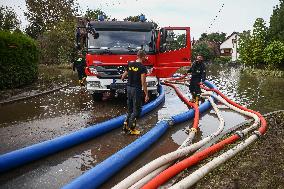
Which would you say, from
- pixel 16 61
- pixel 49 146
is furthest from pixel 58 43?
pixel 49 146

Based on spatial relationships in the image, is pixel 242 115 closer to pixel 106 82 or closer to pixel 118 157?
pixel 106 82

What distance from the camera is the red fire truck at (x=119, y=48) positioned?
1110 cm

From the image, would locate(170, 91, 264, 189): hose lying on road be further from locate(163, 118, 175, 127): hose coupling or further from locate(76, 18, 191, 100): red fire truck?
locate(76, 18, 191, 100): red fire truck

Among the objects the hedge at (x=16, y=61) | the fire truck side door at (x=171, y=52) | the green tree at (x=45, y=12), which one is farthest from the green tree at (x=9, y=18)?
the fire truck side door at (x=171, y=52)

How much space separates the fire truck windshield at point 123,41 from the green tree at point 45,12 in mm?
33446

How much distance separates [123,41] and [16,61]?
19.9 ft

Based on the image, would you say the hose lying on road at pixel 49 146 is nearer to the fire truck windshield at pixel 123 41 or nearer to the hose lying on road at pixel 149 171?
the hose lying on road at pixel 149 171

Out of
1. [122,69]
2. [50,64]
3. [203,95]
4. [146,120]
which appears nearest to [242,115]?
[203,95]

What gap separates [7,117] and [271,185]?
7714 mm

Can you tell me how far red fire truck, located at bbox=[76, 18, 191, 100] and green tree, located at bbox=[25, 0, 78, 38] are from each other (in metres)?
33.4

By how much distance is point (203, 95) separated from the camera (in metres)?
12.6

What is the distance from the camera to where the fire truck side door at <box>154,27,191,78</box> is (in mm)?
11352

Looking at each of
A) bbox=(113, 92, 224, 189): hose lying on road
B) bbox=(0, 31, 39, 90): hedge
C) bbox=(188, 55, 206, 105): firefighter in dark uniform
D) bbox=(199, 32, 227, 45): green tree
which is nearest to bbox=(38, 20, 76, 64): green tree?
bbox=(0, 31, 39, 90): hedge

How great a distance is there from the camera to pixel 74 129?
28.0 ft
